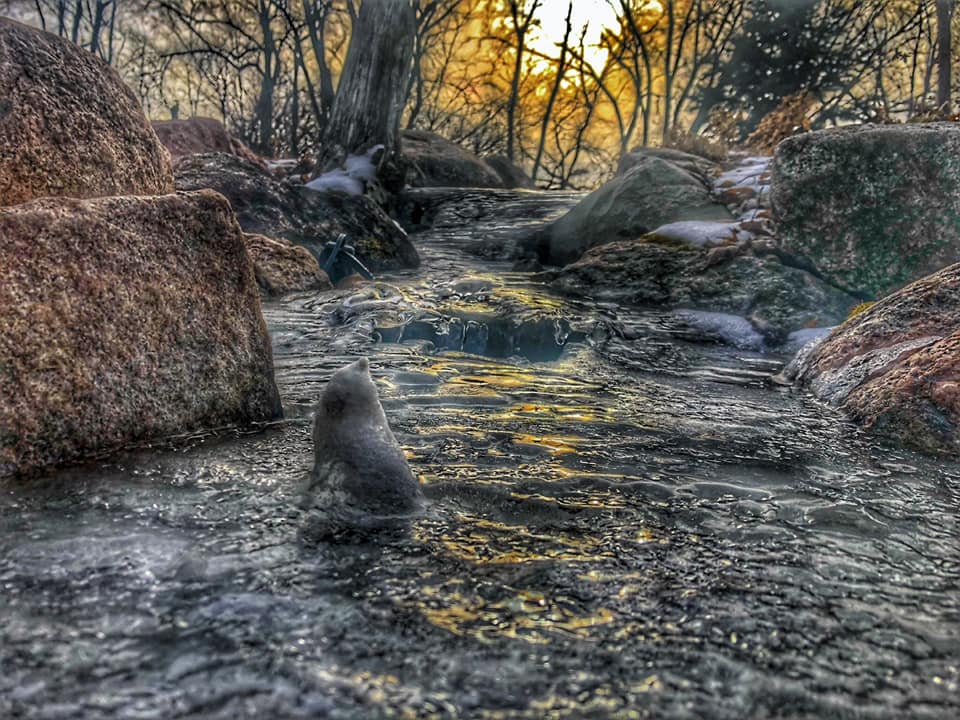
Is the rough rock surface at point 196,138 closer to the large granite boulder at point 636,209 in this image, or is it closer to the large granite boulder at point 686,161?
the large granite boulder at point 636,209

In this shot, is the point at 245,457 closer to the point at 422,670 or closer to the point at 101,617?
the point at 101,617

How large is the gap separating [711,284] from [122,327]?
5.63 m

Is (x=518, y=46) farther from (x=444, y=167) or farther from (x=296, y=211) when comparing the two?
(x=296, y=211)

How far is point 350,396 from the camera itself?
8.44 feet

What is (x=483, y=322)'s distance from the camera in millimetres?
5953

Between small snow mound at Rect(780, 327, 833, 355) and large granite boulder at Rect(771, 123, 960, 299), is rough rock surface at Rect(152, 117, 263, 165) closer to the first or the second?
large granite boulder at Rect(771, 123, 960, 299)

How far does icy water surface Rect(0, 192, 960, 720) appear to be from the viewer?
160 cm

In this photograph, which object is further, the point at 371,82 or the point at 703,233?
the point at 371,82

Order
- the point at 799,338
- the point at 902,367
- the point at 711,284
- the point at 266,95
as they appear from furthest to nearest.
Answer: the point at 266,95 → the point at 711,284 → the point at 799,338 → the point at 902,367

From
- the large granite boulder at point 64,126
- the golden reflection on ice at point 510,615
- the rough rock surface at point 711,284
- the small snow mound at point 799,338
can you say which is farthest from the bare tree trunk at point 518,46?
the golden reflection on ice at point 510,615

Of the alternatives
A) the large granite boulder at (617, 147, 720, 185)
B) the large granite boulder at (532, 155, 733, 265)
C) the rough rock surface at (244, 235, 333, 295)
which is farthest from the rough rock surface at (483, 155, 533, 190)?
the rough rock surface at (244, 235, 333, 295)

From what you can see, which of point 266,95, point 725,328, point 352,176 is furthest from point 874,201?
point 266,95

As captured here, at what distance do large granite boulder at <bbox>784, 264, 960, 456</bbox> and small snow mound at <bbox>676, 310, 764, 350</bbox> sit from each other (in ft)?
4.07

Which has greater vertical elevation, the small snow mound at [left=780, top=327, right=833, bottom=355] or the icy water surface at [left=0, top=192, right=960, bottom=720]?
the small snow mound at [left=780, top=327, right=833, bottom=355]
